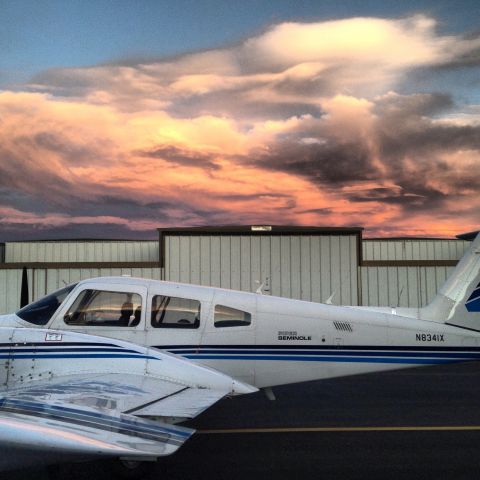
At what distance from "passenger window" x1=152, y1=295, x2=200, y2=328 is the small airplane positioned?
0.05ft

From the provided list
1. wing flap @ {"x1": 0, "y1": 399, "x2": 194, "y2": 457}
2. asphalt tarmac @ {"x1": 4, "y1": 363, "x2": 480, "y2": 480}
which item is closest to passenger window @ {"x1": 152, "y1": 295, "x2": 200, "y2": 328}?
asphalt tarmac @ {"x1": 4, "y1": 363, "x2": 480, "y2": 480}

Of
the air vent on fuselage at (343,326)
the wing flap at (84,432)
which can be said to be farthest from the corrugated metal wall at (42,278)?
the wing flap at (84,432)

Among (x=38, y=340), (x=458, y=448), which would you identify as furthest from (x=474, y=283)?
(x=38, y=340)

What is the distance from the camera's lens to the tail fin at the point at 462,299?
966 cm

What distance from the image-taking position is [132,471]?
259 inches

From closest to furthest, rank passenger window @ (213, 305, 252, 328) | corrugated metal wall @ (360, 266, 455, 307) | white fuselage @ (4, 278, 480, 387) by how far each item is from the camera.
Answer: white fuselage @ (4, 278, 480, 387)
passenger window @ (213, 305, 252, 328)
corrugated metal wall @ (360, 266, 455, 307)

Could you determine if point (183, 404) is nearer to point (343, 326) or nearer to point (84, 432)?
point (84, 432)

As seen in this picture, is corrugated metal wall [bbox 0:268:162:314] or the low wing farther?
corrugated metal wall [bbox 0:268:162:314]

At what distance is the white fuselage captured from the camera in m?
8.66

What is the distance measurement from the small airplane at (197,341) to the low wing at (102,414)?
0.04 meters

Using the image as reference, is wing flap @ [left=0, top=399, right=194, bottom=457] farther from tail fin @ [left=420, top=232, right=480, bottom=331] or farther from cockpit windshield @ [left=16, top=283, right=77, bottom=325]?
tail fin @ [left=420, top=232, right=480, bottom=331]

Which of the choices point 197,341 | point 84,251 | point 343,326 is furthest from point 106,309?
point 84,251

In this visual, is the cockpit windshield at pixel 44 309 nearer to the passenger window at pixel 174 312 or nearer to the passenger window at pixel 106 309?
the passenger window at pixel 106 309

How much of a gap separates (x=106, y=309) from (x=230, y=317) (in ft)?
6.41
